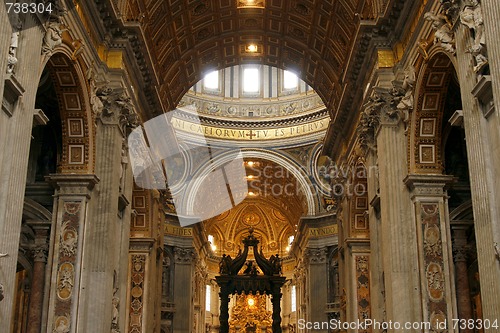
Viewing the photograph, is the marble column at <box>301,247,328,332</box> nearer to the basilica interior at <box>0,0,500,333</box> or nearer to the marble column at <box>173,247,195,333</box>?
the basilica interior at <box>0,0,500,333</box>

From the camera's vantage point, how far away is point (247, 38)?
24031 millimetres

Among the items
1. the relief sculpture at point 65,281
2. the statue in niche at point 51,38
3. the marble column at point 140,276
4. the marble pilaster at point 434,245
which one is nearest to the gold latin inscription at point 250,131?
the marble column at point 140,276

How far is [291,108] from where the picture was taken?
1394 inches

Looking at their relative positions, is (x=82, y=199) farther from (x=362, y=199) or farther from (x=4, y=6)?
(x=362, y=199)

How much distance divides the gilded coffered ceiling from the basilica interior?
0.07m

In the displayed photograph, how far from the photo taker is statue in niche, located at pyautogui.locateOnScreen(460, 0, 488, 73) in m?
9.38

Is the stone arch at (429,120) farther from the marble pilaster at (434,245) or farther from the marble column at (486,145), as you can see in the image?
the marble column at (486,145)

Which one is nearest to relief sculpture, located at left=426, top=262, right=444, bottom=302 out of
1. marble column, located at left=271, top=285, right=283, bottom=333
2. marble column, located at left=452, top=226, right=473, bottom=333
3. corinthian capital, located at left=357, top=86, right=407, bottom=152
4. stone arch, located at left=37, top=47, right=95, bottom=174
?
marble column, located at left=452, top=226, right=473, bottom=333

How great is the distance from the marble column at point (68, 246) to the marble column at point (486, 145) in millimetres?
7686

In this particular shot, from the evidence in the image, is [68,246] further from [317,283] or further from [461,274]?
[317,283]

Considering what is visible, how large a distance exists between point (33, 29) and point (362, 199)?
12615 millimetres

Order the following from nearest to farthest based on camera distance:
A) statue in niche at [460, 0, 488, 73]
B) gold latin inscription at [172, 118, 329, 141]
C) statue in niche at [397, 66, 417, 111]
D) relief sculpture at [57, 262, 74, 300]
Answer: statue in niche at [460, 0, 488, 73] < relief sculpture at [57, 262, 74, 300] < statue in niche at [397, 66, 417, 111] < gold latin inscription at [172, 118, 329, 141]

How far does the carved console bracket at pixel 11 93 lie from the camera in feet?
30.6

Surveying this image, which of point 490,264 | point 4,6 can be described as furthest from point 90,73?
point 490,264
